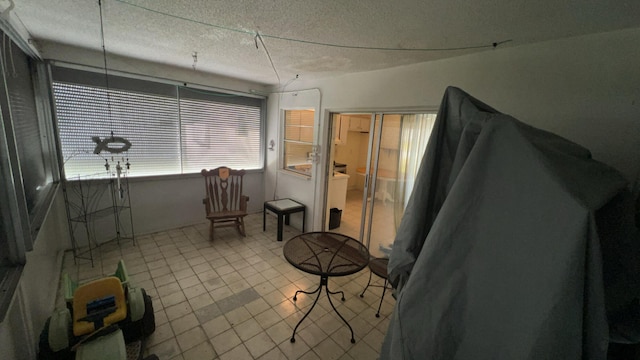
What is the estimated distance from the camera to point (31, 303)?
1.45m

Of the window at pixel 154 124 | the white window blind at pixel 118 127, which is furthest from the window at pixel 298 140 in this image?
the white window blind at pixel 118 127

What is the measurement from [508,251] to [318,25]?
174cm

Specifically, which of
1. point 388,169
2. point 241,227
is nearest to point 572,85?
point 388,169

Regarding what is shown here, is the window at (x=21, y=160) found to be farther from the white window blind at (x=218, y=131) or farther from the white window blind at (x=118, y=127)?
the white window blind at (x=218, y=131)

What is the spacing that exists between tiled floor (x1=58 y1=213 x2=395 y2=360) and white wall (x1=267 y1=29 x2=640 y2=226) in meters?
2.04

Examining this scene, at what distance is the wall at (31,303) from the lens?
1.12 meters

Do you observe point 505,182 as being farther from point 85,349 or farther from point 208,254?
point 208,254

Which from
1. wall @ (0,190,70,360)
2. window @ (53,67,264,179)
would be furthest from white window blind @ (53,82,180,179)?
wall @ (0,190,70,360)

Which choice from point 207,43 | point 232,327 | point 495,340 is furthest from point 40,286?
A: point 495,340

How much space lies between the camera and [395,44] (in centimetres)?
194

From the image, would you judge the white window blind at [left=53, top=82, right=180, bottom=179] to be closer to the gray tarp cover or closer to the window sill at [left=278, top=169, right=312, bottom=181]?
the window sill at [left=278, top=169, right=312, bottom=181]

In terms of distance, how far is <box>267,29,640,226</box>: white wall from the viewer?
4.72 ft

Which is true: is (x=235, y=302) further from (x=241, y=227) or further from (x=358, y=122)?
(x=358, y=122)

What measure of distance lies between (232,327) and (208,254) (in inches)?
52.8
